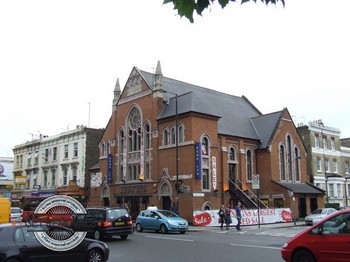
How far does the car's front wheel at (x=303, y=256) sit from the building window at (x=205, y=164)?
24603 millimetres

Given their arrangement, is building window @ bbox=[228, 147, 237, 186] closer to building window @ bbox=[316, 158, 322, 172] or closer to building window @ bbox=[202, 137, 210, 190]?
building window @ bbox=[202, 137, 210, 190]

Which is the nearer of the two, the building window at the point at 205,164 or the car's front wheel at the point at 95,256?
the car's front wheel at the point at 95,256

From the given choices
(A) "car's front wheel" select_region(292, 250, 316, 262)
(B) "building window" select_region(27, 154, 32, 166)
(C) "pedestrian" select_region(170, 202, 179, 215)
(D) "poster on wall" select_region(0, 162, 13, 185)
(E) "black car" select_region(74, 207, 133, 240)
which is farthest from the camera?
(D) "poster on wall" select_region(0, 162, 13, 185)

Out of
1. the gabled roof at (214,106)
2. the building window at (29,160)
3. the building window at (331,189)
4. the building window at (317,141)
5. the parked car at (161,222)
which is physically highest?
the gabled roof at (214,106)

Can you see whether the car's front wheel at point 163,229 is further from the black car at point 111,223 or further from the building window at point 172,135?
the building window at point 172,135

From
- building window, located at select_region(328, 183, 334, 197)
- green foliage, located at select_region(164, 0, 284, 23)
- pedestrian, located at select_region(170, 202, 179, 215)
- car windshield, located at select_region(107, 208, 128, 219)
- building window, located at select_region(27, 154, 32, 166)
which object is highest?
building window, located at select_region(27, 154, 32, 166)

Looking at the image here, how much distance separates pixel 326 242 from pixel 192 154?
982 inches

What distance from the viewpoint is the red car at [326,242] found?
9.67 metres

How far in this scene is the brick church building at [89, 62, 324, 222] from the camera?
35500 mm

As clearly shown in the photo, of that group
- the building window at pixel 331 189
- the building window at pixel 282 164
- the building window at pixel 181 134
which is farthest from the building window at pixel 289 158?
the building window at pixel 181 134

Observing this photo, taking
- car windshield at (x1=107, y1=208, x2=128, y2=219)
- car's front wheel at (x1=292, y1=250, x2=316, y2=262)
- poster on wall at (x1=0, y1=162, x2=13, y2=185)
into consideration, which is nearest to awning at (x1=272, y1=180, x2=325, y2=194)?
car windshield at (x1=107, y1=208, x2=128, y2=219)

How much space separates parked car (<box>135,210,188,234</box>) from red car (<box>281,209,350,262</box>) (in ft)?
48.0

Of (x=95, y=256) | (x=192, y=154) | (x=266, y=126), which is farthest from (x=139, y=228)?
(x=266, y=126)

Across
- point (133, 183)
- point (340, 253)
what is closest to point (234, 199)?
point (133, 183)
